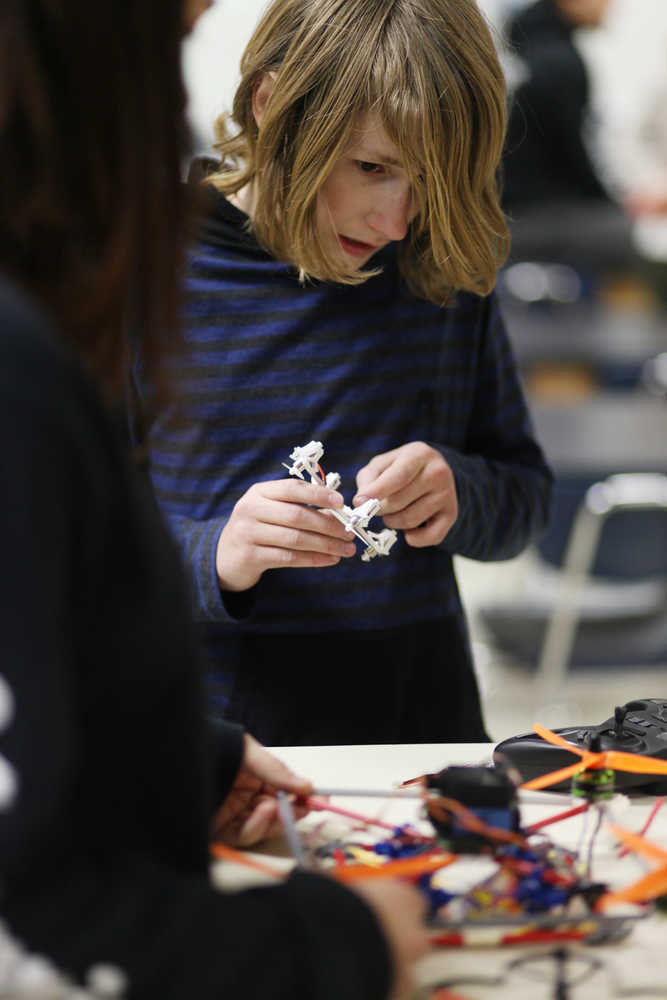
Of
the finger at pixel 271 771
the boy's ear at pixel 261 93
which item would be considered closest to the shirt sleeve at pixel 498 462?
the boy's ear at pixel 261 93

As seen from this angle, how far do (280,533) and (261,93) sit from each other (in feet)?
1.50

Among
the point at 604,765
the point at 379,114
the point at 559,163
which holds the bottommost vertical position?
the point at 559,163

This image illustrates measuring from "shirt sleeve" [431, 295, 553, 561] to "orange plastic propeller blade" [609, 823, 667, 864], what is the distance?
0.46 meters

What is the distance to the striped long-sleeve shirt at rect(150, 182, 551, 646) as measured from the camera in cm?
126

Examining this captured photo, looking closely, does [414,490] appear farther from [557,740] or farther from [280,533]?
[557,740]

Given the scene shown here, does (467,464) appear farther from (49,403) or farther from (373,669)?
(49,403)

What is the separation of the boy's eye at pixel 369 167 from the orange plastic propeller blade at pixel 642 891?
71 cm

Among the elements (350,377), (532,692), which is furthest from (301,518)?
(532,692)

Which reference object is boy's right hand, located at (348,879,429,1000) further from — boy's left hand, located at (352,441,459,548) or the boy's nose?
the boy's nose

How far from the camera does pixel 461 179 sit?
116cm

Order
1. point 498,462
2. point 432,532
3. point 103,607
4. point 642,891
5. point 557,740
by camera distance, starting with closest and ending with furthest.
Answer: point 103,607, point 642,891, point 557,740, point 432,532, point 498,462

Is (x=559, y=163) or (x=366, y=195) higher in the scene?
(x=366, y=195)

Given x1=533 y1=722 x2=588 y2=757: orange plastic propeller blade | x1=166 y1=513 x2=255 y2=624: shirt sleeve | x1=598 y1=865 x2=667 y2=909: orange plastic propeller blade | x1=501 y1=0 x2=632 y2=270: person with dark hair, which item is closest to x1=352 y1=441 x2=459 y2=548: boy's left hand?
x1=166 y1=513 x2=255 y2=624: shirt sleeve

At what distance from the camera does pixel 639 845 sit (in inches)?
33.0
